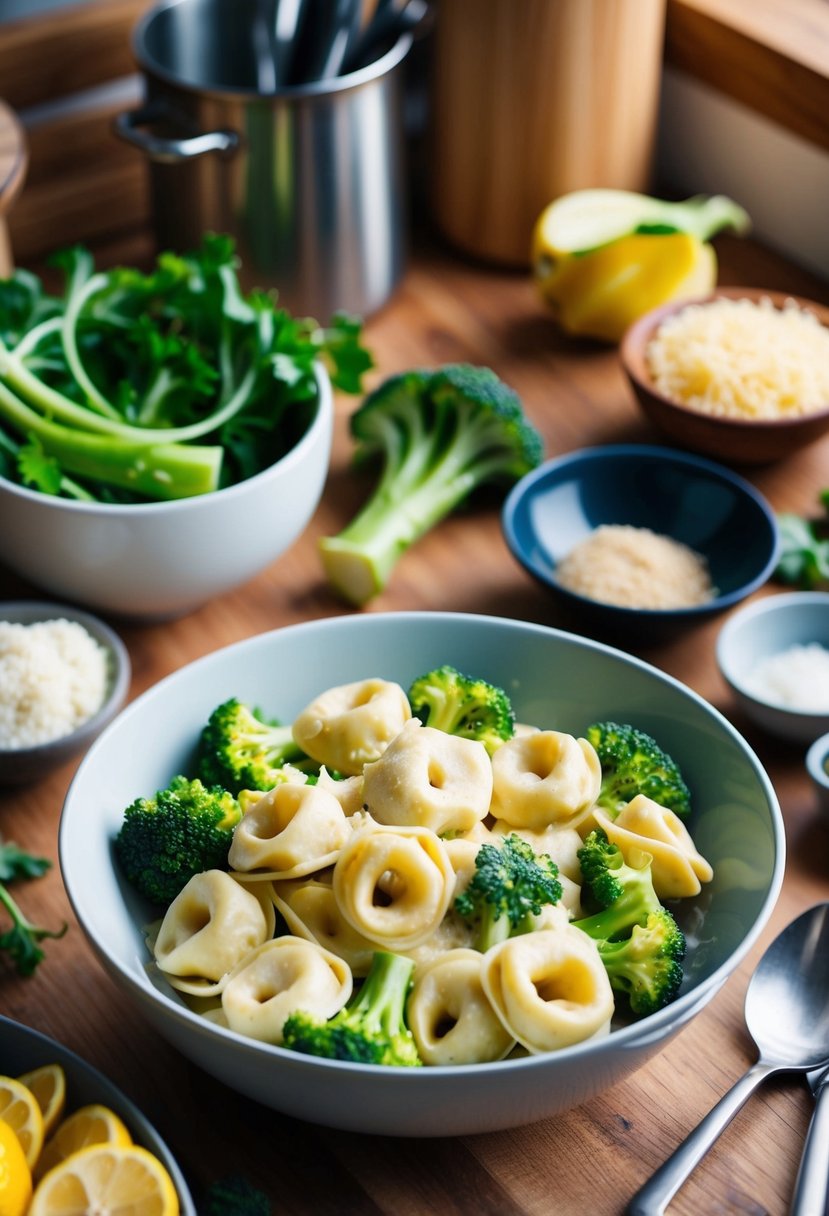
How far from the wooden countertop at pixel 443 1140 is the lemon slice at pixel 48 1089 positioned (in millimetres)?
98

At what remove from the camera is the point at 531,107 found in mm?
1888

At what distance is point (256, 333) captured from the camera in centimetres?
145

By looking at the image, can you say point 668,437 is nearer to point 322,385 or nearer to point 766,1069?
point 322,385

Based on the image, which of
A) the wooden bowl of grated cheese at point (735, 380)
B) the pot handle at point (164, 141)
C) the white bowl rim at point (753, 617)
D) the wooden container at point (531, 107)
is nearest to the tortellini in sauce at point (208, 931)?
the white bowl rim at point (753, 617)

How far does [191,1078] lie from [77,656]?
1.40 ft

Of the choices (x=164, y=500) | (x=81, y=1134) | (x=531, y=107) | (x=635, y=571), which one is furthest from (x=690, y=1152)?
(x=531, y=107)

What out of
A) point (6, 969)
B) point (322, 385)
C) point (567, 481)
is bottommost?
point (6, 969)

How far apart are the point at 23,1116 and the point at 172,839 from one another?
22 cm

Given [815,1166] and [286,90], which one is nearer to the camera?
[815,1166]

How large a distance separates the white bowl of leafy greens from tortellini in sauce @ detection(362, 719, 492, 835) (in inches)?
15.7

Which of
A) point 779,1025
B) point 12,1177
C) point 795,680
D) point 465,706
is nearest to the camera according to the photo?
point 12,1177

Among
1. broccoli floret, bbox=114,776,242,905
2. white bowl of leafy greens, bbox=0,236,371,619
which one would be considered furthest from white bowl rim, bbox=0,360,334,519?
broccoli floret, bbox=114,776,242,905

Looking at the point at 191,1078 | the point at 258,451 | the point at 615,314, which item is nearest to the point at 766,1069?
the point at 191,1078

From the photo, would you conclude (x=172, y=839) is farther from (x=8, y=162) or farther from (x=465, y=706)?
(x=8, y=162)
